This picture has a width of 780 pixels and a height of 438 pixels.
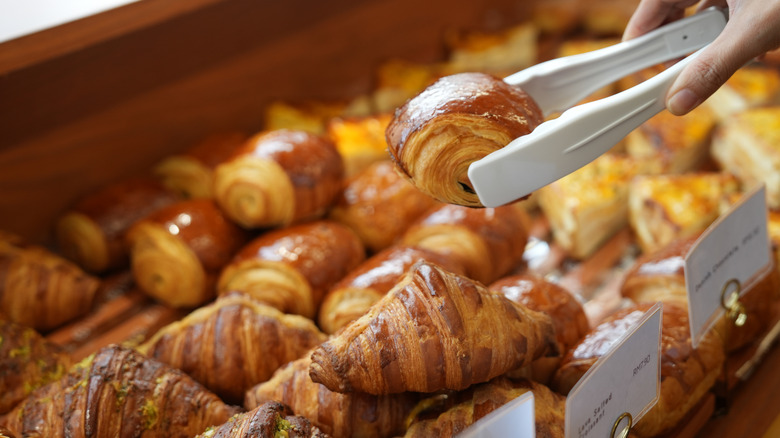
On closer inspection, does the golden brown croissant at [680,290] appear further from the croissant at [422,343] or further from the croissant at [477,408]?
the croissant at [422,343]

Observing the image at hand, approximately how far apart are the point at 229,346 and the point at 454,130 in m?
0.76

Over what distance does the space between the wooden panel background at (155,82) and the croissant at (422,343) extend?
110 centimetres

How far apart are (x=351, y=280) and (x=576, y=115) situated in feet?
3.10

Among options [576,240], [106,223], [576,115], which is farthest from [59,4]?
[576,240]

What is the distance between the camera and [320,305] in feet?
6.97

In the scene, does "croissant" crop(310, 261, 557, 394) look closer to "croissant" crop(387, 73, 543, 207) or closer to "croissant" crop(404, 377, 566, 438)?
"croissant" crop(404, 377, 566, 438)

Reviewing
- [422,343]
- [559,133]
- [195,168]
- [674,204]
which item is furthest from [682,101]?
[195,168]

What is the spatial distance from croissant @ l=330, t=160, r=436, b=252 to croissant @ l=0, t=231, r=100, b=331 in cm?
86

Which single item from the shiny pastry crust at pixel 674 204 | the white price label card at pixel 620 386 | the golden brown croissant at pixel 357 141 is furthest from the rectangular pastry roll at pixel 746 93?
the white price label card at pixel 620 386

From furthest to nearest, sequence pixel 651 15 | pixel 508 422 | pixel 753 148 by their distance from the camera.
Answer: pixel 753 148 < pixel 651 15 < pixel 508 422

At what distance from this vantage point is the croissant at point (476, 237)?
7.11 ft

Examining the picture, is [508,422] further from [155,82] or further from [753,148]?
[753,148]

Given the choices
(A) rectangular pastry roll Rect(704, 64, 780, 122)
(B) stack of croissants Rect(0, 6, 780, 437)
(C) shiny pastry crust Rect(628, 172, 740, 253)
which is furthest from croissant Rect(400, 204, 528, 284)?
(A) rectangular pastry roll Rect(704, 64, 780, 122)

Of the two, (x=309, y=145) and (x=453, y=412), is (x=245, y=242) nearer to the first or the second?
(x=309, y=145)
